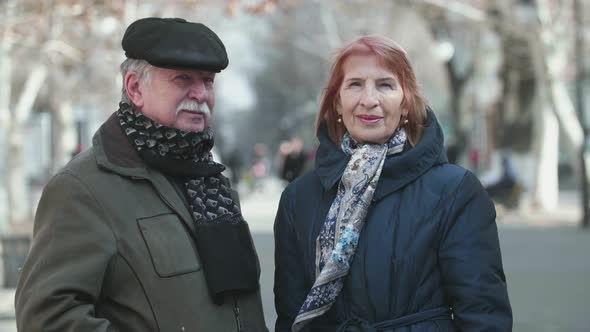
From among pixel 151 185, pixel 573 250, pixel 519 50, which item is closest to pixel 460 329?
pixel 151 185

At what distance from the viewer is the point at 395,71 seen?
3648 mm

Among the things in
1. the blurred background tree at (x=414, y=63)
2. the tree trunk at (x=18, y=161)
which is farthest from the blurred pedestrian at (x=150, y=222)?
the tree trunk at (x=18, y=161)

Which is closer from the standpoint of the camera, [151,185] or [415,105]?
[151,185]

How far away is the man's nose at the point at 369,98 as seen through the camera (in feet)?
11.9

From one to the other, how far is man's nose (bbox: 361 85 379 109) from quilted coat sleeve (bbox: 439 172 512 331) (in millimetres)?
424

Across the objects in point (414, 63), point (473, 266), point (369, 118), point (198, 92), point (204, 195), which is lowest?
point (473, 266)

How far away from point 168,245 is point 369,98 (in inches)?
35.3

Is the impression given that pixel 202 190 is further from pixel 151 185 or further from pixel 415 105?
pixel 415 105

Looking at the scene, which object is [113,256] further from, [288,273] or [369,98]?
[369,98]

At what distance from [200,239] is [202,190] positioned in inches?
7.1

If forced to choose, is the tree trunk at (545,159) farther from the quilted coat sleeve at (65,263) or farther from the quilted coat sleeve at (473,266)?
the quilted coat sleeve at (65,263)

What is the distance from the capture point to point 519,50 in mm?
29094

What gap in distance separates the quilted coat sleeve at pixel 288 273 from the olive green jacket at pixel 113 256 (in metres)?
0.32

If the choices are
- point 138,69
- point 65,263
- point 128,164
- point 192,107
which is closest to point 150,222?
point 128,164
